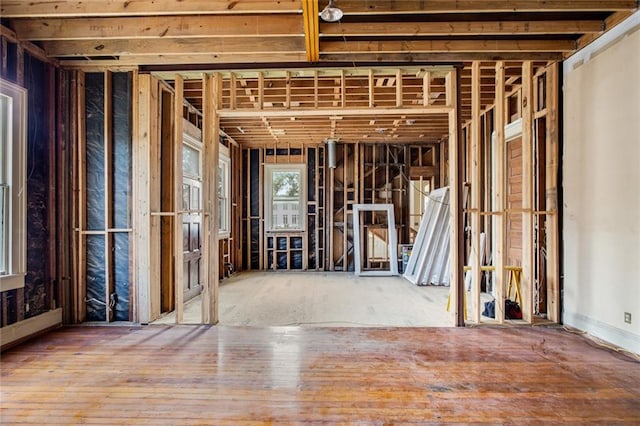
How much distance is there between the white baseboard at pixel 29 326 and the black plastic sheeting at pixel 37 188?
0.08m

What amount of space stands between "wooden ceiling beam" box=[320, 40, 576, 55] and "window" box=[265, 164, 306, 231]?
204 inches

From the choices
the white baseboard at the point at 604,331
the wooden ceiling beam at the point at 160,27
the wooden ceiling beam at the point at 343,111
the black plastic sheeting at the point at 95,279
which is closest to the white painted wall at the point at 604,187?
the white baseboard at the point at 604,331

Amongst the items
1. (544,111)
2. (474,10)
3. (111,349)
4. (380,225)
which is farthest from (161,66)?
(380,225)

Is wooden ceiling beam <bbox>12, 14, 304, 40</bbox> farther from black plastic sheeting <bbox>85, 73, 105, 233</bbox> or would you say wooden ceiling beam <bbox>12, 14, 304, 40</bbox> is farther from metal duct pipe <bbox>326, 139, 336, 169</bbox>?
metal duct pipe <bbox>326, 139, 336, 169</bbox>

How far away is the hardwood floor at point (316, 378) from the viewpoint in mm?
2307

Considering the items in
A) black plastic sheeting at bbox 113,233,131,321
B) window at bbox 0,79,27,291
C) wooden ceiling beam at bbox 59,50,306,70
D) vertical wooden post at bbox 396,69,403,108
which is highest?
wooden ceiling beam at bbox 59,50,306,70

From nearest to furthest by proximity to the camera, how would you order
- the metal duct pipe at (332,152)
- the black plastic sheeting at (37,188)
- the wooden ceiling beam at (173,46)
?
1. the black plastic sheeting at (37,188)
2. the wooden ceiling beam at (173,46)
3. the metal duct pipe at (332,152)

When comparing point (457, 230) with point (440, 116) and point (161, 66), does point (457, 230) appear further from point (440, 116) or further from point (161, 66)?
point (161, 66)

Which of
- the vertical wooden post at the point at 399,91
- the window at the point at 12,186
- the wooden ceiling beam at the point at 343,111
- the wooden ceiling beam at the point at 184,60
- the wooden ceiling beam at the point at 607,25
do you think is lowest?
the window at the point at 12,186

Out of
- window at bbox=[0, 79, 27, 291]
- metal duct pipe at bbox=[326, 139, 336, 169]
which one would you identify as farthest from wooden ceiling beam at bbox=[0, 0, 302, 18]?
metal duct pipe at bbox=[326, 139, 336, 169]

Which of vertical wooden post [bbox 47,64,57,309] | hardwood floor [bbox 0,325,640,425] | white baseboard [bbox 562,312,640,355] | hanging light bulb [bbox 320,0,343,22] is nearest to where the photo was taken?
hardwood floor [bbox 0,325,640,425]

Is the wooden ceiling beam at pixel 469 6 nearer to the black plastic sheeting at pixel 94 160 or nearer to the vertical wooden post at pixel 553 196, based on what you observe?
the vertical wooden post at pixel 553 196

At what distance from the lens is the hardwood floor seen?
2307 mm

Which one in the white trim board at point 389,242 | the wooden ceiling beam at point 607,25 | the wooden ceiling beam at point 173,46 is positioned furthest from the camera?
the white trim board at point 389,242
